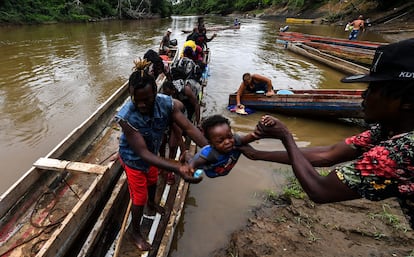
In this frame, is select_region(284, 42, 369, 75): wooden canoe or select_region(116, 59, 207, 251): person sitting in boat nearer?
select_region(116, 59, 207, 251): person sitting in boat

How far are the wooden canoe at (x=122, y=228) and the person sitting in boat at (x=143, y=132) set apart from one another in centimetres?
13

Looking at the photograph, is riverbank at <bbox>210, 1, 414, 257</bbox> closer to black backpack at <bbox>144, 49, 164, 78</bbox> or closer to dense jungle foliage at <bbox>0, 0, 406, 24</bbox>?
black backpack at <bbox>144, 49, 164, 78</bbox>

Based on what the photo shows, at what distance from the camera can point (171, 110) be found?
92.6 inches

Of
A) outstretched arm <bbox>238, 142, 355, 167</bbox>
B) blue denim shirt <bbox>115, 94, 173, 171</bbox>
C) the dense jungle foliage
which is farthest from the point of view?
the dense jungle foliage

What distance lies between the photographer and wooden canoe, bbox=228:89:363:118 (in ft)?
18.1

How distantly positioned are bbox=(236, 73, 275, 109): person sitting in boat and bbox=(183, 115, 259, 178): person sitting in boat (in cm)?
452

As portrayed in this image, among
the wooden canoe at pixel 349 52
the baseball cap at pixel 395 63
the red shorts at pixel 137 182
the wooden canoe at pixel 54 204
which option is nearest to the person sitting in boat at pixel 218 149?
the red shorts at pixel 137 182

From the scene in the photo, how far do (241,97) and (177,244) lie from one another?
4197mm

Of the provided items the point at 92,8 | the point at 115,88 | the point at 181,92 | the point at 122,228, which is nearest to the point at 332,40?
the point at 115,88

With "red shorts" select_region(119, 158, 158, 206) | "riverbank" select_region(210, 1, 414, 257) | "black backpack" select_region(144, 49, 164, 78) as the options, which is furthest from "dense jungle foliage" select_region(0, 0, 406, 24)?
"riverbank" select_region(210, 1, 414, 257)

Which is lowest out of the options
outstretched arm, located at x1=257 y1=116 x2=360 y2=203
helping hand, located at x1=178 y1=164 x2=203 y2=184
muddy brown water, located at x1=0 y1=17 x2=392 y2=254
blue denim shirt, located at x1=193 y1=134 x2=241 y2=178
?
muddy brown water, located at x1=0 y1=17 x2=392 y2=254

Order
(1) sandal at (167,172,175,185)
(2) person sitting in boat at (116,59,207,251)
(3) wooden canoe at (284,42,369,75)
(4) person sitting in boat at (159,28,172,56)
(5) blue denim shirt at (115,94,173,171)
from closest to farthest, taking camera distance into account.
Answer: (2) person sitting in boat at (116,59,207,251), (5) blue denim shirt at (115,94,173,171), (1) sandal at (167,172,175,185), (3) wooden canoe at (284,42,369,75), (4) person sitting in boat at (159,28,172,56)

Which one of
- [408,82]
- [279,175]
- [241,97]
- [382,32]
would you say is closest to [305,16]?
[382,32]

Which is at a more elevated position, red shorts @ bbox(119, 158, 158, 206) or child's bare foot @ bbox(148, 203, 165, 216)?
red shorts @ bbox(119, 158, 158, 206)
